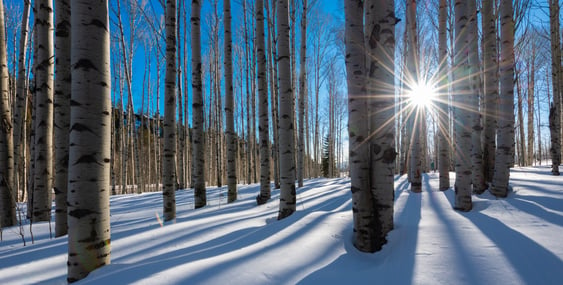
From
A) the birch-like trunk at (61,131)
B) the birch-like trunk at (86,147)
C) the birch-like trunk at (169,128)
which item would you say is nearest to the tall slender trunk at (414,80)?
the birch-like trunk at (169,128)

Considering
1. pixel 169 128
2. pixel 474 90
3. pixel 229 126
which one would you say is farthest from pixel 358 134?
pixel 229 126

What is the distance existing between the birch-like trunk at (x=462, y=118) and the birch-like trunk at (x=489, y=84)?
52 cm

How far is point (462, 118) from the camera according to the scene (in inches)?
156

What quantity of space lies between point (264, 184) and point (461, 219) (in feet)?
12.3

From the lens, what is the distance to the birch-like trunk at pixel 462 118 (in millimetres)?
3727

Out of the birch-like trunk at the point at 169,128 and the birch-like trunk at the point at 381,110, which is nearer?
the birch-like trunk at the point at 381,110

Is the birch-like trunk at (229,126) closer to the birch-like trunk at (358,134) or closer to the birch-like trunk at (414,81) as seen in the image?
the birch-like trunk at (358,134)

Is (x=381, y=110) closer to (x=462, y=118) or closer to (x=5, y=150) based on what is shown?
(x=462, y=118)

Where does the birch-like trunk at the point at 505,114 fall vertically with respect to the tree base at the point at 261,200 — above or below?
above

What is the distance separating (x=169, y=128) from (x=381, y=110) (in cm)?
354

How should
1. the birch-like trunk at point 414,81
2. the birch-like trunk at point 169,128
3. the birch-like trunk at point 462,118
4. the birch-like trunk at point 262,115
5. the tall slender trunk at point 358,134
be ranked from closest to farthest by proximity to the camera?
1. the tall slender trunk at point 358,134
2. the birch-like trunk at point 462,118
3. the birch-like trunk at point 169,128
4. the birch-like trunk at point 262,115
5. the birch-like trunk at point 414,81

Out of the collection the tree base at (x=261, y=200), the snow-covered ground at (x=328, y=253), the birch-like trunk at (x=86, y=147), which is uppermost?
the birch-like trunk at (x=86, y=147)

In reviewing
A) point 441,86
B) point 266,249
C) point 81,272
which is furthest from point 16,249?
point 441,86

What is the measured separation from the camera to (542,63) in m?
15.7
